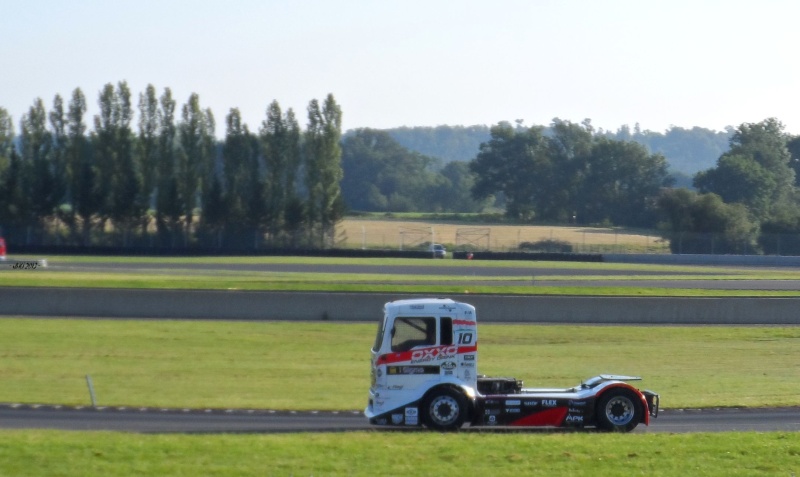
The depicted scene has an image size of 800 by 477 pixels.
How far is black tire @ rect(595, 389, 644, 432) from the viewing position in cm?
1491

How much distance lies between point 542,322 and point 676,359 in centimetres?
734

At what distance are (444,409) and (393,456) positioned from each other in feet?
12.8

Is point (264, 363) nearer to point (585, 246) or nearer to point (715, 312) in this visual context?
point (715, 312)

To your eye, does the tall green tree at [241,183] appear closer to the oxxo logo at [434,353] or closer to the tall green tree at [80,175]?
the tall green tree at [80,175]

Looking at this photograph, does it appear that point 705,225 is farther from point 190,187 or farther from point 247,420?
point 247,420

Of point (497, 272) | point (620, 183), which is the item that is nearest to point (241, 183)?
point (497, 272)

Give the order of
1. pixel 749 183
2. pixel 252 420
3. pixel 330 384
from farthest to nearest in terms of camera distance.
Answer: pixel 749 183, pixel 330 384, pixel 252 420

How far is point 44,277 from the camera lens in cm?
4847

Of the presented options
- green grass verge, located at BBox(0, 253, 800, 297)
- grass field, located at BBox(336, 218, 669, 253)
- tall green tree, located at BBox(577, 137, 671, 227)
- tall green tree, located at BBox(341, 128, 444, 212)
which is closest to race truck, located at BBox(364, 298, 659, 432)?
green grass verge, located at BBox(0, 253, 800, 297)

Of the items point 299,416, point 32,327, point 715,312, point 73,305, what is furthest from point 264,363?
point 715,312

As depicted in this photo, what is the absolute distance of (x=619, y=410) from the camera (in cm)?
1501

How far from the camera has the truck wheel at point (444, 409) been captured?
14.9 metres

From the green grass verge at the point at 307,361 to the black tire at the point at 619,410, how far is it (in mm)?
4493

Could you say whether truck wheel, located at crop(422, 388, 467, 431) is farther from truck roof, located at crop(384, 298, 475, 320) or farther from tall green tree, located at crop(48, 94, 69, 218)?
tall green tree, located at crop(48, 94, 69, 218)
